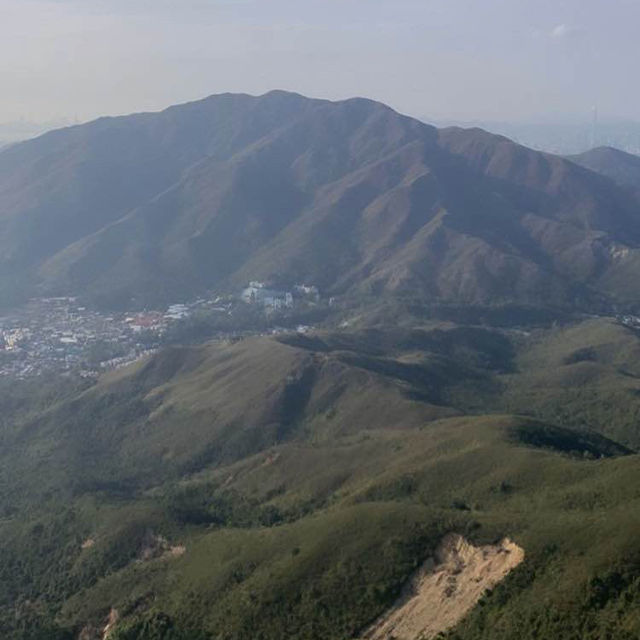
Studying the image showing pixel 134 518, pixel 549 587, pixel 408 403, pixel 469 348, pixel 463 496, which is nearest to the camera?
pixel 549 587

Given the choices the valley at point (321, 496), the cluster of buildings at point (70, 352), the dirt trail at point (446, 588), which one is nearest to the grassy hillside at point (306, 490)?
the valley at point (321, 496)

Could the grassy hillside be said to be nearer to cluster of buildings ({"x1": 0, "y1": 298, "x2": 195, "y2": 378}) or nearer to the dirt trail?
the dirt trail

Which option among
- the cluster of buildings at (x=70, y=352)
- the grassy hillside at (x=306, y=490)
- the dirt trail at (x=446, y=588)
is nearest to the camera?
the dirt trail at (x=446, y=588)

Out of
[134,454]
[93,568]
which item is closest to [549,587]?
[93,568]

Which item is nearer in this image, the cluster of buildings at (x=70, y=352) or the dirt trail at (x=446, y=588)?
the dirt trail at (x=446, y=588)

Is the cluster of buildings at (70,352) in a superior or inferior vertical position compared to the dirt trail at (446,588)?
inferior

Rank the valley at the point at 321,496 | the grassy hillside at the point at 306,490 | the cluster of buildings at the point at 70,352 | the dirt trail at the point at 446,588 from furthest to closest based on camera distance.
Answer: the cluster of buildings at the point at 70,352 → the grassy hillside at the point at 306,490 → the valley at the point at 321,496 → the dirt trail at the point at 446,588

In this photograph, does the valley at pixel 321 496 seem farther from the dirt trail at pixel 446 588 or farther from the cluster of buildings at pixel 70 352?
the cluster of buildings at pixel 70 352

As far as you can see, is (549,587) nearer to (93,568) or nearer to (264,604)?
(264,604)
